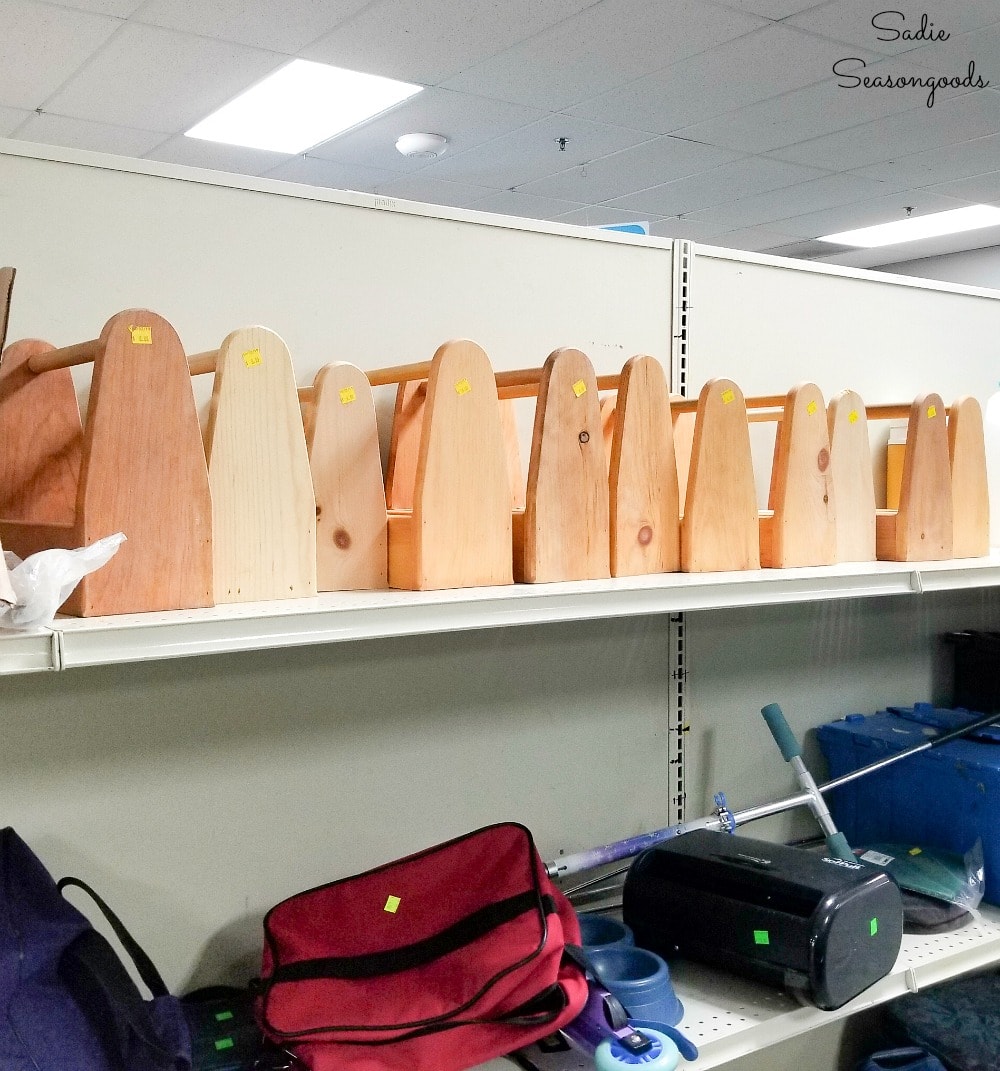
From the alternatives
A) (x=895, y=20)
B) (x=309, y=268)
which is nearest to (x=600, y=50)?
(x=895, y=20)

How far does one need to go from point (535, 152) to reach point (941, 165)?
2033mm

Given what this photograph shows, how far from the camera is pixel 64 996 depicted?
102 centimetres

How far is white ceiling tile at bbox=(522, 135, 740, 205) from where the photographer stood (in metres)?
5.09

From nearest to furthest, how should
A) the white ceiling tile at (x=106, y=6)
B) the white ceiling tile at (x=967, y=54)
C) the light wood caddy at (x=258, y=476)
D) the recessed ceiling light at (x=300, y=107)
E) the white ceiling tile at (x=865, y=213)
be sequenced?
the light wood caddy at (x=258, y=476) < the white ceiling tile at (x=106, y=6) < the white ceiling tile at (x=967, y=54) < the recessed ceiling light at (x=300, y=107) < the white ceiling tile at (x=865, y=213)

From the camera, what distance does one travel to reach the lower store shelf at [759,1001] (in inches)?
48.8

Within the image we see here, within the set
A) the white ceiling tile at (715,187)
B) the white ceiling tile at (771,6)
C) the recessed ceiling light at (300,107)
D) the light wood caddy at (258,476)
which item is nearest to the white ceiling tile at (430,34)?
the recessed ceiling light at (300,107)

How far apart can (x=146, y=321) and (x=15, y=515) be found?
291 millimetres

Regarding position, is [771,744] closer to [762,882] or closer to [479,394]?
[762,882]

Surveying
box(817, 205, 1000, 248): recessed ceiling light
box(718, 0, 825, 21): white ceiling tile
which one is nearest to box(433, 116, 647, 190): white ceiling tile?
box(718, 0, 825, 21): white ceiling tile

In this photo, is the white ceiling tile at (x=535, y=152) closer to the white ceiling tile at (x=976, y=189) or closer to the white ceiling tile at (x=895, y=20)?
the white ceiling tile at (x=895, y=20)

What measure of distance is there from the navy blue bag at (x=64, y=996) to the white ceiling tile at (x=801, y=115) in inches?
159

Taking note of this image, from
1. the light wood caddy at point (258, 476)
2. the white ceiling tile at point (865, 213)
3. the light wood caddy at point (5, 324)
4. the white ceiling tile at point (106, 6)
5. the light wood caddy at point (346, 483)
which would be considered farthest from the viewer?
the white ceiling tile at point (865, 213)

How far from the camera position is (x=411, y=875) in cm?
133

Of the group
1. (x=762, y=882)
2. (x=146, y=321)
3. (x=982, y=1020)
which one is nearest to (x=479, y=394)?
(x=146, y=321)
